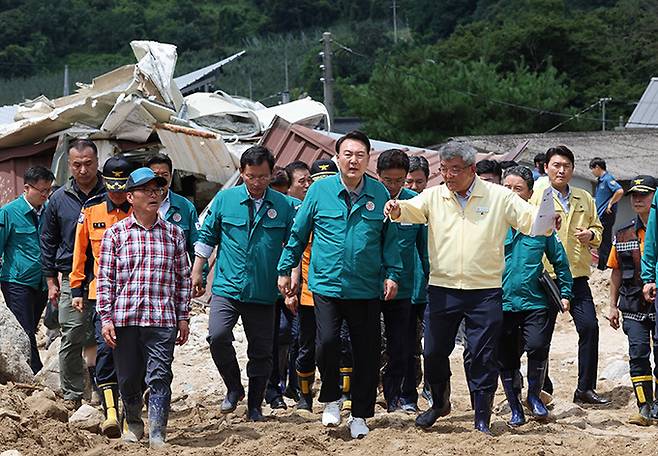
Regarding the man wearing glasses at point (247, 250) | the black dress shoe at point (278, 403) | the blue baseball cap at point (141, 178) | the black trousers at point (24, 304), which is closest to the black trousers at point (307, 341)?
the black dress shoe at point (278, 403)

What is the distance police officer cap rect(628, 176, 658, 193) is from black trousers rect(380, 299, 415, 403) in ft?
6.21

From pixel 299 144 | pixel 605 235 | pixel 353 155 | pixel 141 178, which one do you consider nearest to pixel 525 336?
pixel 353 155

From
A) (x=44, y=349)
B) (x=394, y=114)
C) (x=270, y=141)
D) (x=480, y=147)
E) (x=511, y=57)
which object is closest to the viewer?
(x=44, y=349)

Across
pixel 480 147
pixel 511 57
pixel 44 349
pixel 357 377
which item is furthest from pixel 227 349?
pixel 511 57

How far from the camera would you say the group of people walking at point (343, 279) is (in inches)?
290

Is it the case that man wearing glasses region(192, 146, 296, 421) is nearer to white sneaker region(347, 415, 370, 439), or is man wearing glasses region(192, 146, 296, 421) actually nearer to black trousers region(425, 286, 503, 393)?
white sneaker region(347, 415, 370, 439)

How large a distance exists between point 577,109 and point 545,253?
4500 cm

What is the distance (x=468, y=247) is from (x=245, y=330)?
1846 millimetres

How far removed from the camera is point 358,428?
757 centimetres

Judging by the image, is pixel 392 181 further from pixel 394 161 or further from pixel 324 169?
pixel 324 169

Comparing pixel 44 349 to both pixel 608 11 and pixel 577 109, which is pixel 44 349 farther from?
pixel 608 11

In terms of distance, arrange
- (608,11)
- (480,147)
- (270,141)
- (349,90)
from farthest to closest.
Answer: (608,11)
(349,90)
(480,147)
(270,141)

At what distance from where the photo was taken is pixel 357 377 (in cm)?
770

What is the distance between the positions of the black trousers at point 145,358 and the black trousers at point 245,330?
76cm
